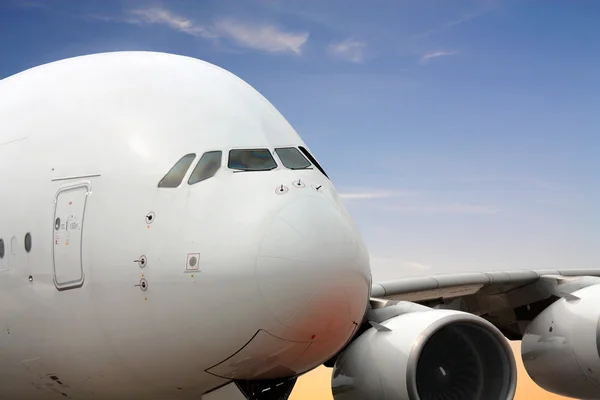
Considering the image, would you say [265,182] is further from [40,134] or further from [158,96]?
[40,134]

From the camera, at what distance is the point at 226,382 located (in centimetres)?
769

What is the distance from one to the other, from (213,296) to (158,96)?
8.71ft

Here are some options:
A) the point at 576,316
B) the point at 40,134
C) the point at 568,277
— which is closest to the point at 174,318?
the point at 40,134

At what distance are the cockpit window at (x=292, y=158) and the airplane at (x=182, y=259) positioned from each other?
3cm

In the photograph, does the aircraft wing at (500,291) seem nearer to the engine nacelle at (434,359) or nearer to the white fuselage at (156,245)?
the engine nacelle at (434,359)

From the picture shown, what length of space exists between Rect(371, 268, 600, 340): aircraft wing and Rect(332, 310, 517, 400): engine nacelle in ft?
6.32

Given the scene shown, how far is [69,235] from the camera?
812cm

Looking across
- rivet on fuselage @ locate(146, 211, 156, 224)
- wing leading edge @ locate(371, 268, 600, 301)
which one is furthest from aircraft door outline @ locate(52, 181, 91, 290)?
wing leading edge @ locate(371, 268, 600, 301)

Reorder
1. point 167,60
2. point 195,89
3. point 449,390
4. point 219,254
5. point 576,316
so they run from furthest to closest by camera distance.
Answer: point 576,316 < point 449,390 < point 167,60 < point 195,89 < point 219,254

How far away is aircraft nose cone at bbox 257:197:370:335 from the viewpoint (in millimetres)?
6879

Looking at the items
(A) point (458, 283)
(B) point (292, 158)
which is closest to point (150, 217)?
(B) point (292, 158)

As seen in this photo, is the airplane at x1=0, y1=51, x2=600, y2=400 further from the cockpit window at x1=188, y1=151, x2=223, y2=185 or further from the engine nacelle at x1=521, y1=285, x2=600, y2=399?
the engine nacelle at x1=521, y1=285, x2=600, y2=399

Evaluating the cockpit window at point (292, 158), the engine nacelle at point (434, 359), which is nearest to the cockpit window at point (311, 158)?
the cockpit window at point (292, 158)

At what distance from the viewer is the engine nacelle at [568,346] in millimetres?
12422
